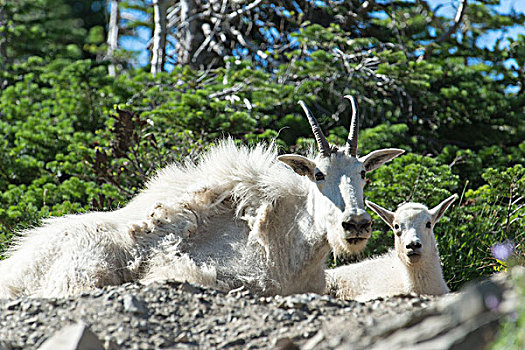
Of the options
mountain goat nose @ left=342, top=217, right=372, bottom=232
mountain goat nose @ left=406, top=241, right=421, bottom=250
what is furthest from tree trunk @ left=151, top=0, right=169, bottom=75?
mountain goat nose @ left=342, top=217, right=372, bottom=232

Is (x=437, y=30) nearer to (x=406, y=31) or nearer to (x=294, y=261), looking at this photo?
(x=406, y=31)

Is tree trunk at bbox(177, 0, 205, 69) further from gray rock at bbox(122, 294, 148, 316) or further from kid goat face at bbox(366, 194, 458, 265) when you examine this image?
gray rock at bbox(122, 294, 148, 316)

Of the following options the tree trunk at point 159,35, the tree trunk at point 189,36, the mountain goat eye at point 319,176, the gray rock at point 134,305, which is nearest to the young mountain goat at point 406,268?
the mountain goat eye at point 319,176

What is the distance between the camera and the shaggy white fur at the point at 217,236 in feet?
19.4

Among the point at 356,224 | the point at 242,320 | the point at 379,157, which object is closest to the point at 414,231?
the point at 379,157

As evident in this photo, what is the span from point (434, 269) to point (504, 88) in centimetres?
770

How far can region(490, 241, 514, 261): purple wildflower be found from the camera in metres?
7.66

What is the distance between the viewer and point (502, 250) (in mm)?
7957

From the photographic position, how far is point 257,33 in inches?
634

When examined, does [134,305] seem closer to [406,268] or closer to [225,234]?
[225,234]

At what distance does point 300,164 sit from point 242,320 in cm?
220

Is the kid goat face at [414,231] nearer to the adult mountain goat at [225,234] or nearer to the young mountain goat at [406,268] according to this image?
the young mountain goat at [406,268]

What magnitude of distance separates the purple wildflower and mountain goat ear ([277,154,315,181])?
2.95 metres

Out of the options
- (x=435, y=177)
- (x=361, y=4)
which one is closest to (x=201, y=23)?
(x=361, y=4)
